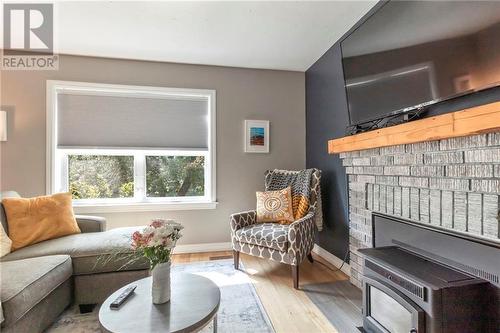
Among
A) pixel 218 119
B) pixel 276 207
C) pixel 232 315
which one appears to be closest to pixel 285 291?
pixel 232 315

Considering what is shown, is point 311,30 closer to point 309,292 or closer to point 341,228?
point 341,228

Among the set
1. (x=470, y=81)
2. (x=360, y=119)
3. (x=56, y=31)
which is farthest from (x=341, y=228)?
(x=56, y=31)

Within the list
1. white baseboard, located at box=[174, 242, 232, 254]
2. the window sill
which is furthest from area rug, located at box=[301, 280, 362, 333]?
the window sill

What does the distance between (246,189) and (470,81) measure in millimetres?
2515

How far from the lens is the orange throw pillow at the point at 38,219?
6.75ft

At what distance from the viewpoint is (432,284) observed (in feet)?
3.97

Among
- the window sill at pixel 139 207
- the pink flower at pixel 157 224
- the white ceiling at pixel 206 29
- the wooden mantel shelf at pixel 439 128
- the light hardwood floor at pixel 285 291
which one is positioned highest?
the white ceiling at pixel 206 29

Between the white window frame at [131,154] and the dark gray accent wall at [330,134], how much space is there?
1.29 m

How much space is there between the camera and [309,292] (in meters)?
2.18

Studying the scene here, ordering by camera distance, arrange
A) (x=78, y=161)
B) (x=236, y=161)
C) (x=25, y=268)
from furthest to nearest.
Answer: (x=236, y=161) < (x=78, y=161) < (x=25, y=268)

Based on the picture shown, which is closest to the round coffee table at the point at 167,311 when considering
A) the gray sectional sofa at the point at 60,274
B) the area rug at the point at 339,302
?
the gray sectional sofa at the point at 60,274

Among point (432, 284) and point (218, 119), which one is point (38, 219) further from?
point (432, 284)

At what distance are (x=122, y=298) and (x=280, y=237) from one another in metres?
1.36

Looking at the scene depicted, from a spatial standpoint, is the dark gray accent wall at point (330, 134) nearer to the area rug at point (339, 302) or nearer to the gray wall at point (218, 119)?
the gray wall at point (218, 119)
